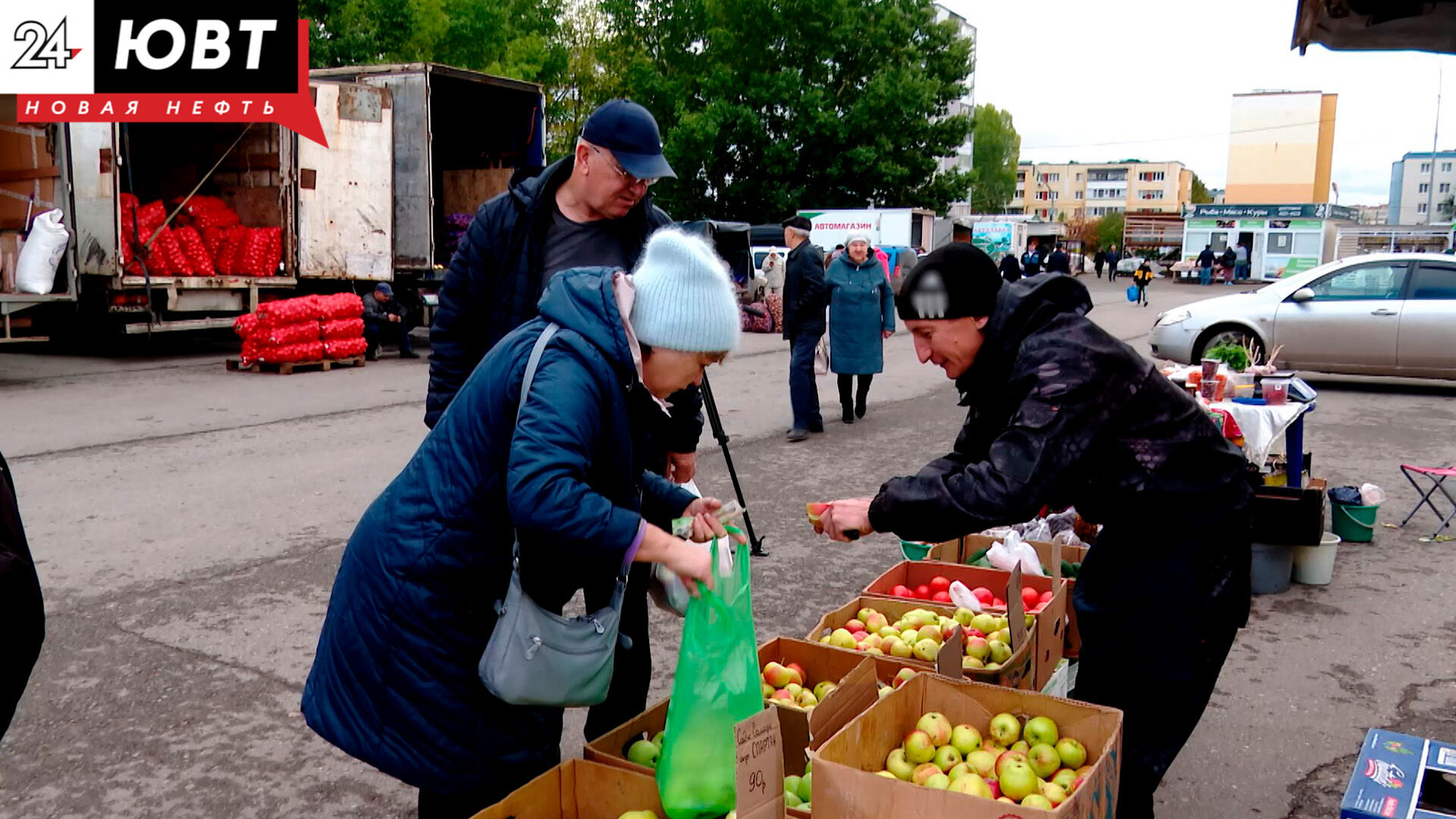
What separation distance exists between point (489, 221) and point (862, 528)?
1.52m

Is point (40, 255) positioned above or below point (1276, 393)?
above

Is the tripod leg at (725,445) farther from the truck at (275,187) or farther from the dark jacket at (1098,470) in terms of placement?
the truck at (275,187)

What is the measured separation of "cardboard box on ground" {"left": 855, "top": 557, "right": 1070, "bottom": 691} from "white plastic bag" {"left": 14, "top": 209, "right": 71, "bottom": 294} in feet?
35.4

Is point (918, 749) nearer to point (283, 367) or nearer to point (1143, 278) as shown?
point (283, 367)

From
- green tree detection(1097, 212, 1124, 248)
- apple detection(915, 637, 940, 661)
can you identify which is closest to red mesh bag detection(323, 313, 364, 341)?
apple detection(915, 637, 940, 661)

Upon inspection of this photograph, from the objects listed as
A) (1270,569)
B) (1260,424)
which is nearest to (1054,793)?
(1270,569)

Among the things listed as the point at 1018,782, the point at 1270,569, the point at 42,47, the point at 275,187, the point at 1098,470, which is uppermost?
the point at 42,47

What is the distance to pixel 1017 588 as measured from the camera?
3.11 m

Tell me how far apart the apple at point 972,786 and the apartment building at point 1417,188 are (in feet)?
363

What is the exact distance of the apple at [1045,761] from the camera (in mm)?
2516

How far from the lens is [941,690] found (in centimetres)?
275

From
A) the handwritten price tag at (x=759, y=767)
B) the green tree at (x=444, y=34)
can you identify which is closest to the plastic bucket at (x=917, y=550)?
the handwritten price tag at (x=759, y=767)

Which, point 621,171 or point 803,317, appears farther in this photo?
point 803,317

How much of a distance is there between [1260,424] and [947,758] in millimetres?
4425
